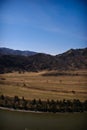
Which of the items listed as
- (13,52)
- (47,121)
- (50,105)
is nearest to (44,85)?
(50,105)

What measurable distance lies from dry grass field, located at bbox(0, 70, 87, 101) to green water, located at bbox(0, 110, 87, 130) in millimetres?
218

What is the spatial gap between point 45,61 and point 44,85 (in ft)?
1.01

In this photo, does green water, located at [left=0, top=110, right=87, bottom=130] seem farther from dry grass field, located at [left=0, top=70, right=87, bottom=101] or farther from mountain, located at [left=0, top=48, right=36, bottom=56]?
mountain, located at [left=0, top=48, right=36, bottom=56]

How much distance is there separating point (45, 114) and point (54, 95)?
0.84 ft

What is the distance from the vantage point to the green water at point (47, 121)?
309cm

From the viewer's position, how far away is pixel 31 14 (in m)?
3.20

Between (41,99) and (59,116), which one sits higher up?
(41,99)

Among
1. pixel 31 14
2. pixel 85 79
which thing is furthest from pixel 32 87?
pixel 31 14

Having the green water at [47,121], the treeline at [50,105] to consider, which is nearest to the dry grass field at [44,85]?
the treeline at [50,105]

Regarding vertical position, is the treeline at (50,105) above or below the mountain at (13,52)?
below

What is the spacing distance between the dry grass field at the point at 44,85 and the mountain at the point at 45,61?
8 cm

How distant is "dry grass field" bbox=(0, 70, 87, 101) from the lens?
309cm

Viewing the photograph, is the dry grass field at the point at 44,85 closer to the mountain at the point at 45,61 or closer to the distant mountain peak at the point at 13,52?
the mountain at the point at 45,61

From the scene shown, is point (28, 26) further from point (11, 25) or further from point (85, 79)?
point (85, 79)
